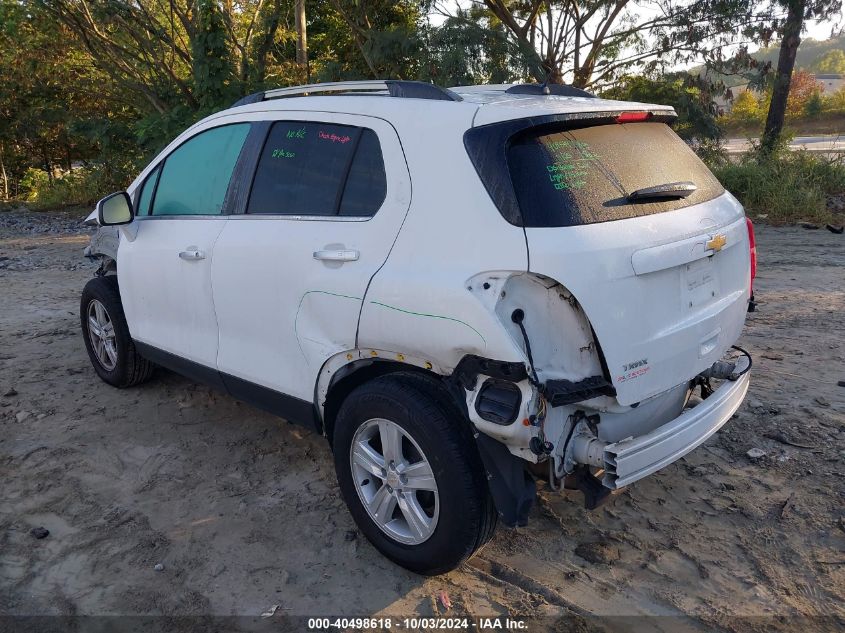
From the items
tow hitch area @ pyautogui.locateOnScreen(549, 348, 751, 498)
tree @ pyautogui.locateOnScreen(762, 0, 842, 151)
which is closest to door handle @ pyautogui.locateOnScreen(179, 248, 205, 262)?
tow hitch area @ pyautogui.locateOnScreen(549, 348, 751, 498)

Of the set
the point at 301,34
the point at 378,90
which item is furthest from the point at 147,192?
the point at 301,34

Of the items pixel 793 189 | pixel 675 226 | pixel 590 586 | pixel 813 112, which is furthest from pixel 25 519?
pixel 813 112

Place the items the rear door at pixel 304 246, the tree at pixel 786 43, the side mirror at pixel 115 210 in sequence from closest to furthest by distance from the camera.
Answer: the rear door at pixel 304 246 < the side mirror at pixel 115 210 < the tree at pixel 786 43

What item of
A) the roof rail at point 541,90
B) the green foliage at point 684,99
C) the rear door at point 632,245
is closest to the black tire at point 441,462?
the rear door at point 632,245

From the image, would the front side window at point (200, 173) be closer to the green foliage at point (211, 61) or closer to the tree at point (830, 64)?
the green foliage at point (211, 61)

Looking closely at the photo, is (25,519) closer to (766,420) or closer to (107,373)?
(107,373)

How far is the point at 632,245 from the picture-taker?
2629mm

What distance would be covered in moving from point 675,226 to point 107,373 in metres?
3.98

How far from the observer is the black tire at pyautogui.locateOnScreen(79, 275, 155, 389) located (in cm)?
482

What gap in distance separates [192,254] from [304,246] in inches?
36.9

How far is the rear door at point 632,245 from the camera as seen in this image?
99.9 inches

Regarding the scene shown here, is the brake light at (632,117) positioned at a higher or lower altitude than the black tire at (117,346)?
higher

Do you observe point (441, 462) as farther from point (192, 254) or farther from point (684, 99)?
point (684, 99)

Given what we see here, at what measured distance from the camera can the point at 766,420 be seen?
427 cm
